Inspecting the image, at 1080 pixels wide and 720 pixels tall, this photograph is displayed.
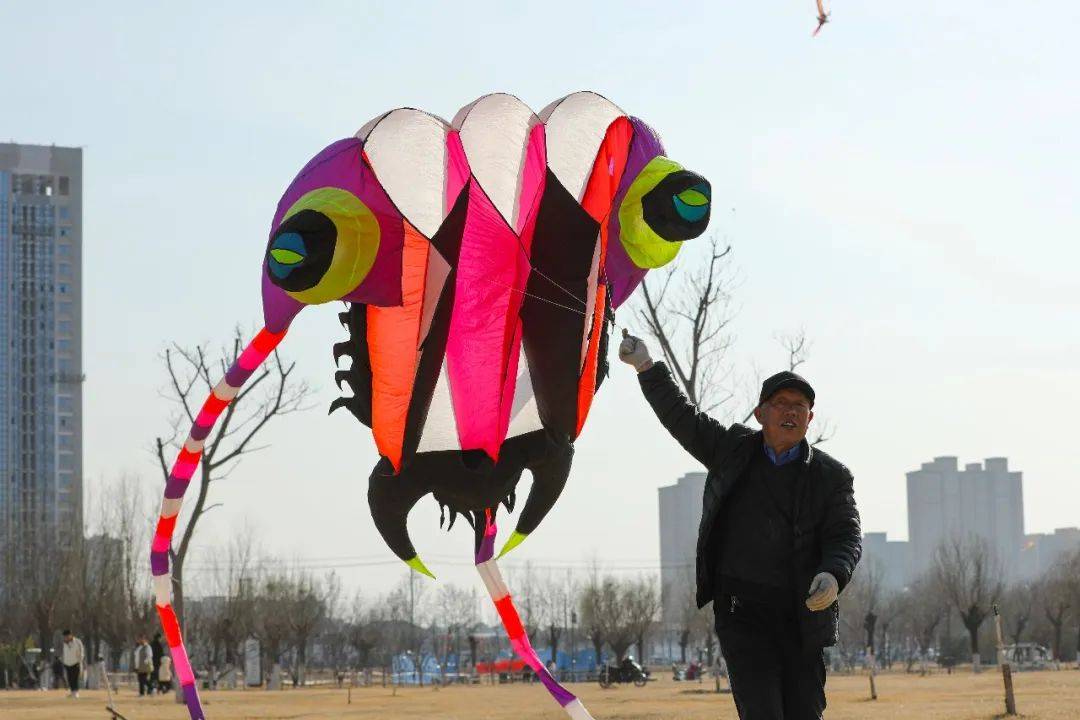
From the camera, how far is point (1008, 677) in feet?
58.6

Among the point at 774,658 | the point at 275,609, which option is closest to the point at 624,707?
the point at 774,658

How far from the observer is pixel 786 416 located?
19.3ft

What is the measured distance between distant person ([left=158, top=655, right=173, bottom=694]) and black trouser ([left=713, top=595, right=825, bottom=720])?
3031 centimetres

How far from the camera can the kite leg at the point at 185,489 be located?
974 cm

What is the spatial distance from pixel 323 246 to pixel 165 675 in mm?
29651

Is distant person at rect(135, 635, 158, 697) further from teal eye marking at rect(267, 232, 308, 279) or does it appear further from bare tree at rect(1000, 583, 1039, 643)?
bare tree at rect(1000, 583, 1039, 643)

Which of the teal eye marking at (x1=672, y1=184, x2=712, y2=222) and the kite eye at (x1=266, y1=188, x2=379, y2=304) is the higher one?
the teal eye marking at (x1=672, y1=184, x2=712, y2=222)

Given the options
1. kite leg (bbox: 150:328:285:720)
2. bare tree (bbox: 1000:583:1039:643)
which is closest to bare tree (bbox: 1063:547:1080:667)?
bare tree (bbox: 1000:583:1039:643)

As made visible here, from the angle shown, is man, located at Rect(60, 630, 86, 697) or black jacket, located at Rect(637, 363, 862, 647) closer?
black jacket, located at Rect(637, 363, 862, 647)

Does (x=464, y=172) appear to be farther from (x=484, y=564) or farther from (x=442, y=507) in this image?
(x=484, y=564)

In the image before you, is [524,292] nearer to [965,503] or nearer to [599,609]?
[599,609]

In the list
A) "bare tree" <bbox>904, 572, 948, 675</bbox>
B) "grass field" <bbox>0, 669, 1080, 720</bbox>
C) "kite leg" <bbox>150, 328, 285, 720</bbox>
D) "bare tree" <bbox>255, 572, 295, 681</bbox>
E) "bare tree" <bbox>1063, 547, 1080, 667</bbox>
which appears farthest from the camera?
"bare tree" <bbox>904, 572, 948, 675</bbox>

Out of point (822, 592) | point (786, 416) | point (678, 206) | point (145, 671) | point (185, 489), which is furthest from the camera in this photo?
point (145, 671)

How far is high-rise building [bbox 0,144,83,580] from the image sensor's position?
363ft
